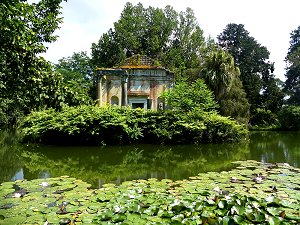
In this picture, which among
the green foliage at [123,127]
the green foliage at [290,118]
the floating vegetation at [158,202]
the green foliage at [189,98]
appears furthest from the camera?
the green foliage at [290,118]

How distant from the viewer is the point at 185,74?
27500 millimetres

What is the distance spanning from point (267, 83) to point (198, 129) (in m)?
21.9

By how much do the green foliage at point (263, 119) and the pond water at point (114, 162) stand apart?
18.2 meters

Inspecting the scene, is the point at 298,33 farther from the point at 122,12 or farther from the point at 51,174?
the point at 51,174

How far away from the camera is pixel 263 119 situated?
30.3 m

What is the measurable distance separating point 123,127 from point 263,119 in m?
20.9

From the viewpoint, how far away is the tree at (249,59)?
31438mm

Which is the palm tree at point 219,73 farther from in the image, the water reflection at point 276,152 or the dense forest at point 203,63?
the water reflection at point 276,152

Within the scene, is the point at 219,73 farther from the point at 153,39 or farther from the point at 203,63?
the point at 153,39

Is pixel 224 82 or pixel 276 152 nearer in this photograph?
pixel 276 152

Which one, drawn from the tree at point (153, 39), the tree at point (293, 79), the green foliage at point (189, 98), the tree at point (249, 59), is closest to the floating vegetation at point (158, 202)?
the green foliage at point (189, 98)

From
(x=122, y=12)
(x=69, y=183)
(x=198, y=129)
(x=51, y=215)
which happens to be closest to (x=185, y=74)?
(x=122, y=12)

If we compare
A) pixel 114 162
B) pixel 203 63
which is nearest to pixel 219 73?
pixel 203 63

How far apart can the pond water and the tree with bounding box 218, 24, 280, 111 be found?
19.8 m
